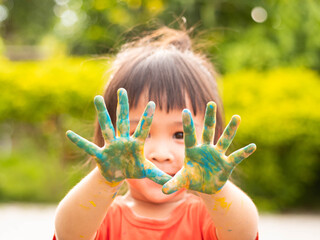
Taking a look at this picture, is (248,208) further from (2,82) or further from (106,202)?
(2,82)

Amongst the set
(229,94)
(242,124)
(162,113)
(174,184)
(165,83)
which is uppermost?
(165,83)

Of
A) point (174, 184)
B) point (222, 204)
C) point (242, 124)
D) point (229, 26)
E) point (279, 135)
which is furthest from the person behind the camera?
point (229, 26)

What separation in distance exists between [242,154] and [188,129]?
166 mm

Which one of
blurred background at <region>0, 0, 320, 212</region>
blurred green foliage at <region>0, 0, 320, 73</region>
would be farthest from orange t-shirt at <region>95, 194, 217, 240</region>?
blurred green foliage at <region>0, 0, 320, 73</region>

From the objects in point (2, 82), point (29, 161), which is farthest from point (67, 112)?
point (29, 161)

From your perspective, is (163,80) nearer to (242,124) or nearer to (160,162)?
(160,162)

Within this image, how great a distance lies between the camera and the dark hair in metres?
1.62

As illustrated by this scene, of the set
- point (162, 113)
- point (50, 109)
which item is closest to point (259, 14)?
point (50, 109)

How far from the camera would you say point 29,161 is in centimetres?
734

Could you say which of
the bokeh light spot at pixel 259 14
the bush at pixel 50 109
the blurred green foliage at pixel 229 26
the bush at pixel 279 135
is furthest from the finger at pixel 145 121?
the bokeh light spot at pixel 259 14

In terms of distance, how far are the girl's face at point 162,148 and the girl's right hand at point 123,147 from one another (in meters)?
0.28

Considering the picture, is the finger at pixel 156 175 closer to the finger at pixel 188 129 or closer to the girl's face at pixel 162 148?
the finger at pixel 188 129

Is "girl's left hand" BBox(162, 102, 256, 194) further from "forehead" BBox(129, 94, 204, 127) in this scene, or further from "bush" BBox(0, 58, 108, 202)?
"bush" BBox(0, 58, 108, 202)

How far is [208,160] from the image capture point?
1.21 metres
